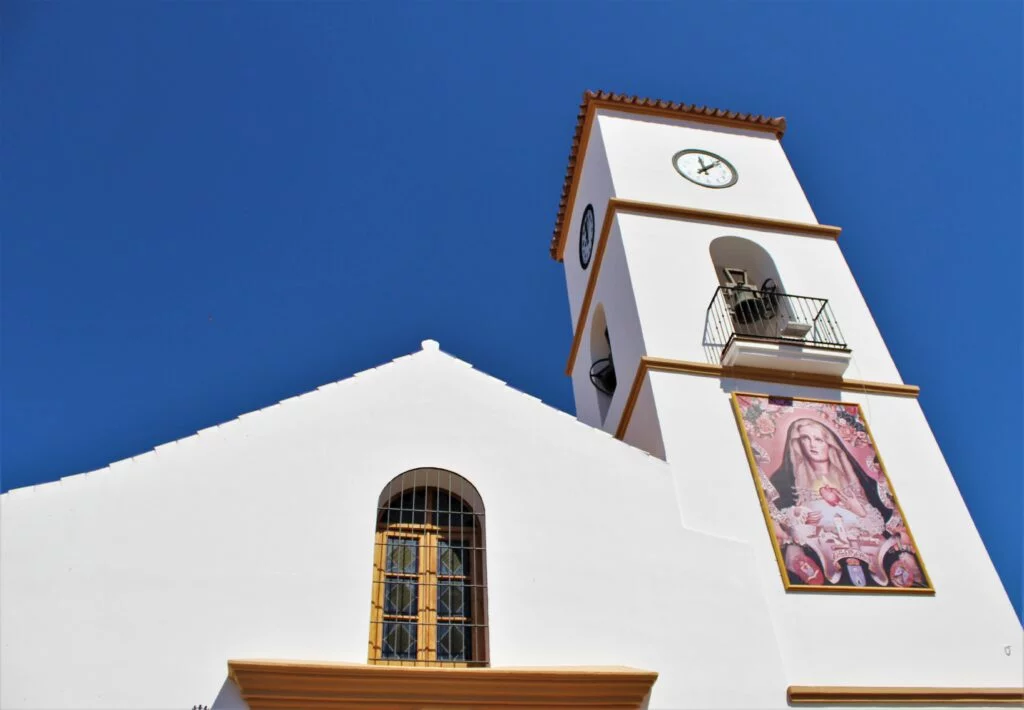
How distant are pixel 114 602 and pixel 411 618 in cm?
234

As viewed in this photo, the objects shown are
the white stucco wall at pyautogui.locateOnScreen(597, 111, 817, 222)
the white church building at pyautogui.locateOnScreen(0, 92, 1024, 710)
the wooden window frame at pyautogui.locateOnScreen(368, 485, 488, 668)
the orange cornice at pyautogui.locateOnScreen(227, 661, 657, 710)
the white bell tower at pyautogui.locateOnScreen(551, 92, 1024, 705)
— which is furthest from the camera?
the white stucco wall at pyautogui.locateOnScreen(597, 111, 817, 222)

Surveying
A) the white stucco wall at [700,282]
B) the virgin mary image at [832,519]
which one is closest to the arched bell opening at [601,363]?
the white stucco wall at [700,282]

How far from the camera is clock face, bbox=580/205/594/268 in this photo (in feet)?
43.4

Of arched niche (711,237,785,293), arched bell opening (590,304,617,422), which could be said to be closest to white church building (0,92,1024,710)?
arched niche (711,237,785,293)

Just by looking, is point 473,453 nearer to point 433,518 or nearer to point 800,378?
point 433,518

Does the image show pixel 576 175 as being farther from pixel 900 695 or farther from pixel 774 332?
pixel 900 695

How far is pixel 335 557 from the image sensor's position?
690 cm

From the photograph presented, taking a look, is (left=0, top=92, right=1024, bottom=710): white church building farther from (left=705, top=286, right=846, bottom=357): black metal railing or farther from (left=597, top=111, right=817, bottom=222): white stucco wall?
(left=597, top=111, right=817, bottom=222): white stucco wall

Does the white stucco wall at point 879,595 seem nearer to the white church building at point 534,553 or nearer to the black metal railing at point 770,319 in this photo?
the white church building at point 534,553

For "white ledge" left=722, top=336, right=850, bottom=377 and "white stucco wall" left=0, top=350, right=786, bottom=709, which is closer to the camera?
"white stucco wall" left=0, top=350, right=786, bottom=709

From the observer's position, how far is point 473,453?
311 inches

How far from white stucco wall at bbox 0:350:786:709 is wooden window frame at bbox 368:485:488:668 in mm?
236

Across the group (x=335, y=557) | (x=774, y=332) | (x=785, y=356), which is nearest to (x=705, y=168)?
(x=774, y=332)

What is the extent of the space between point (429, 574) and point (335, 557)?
2.93ft
